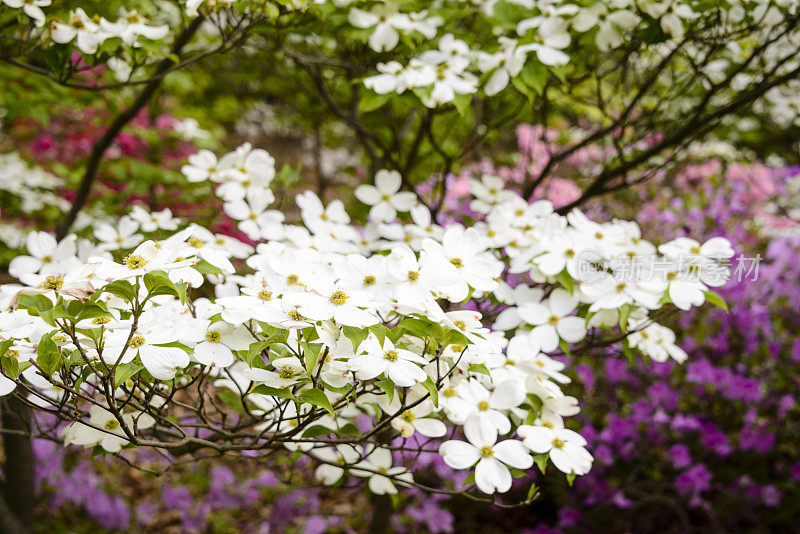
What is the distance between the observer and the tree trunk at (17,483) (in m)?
2.18

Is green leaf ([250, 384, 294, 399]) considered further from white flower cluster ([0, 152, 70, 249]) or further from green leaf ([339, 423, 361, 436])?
white flower cluster ([0, 152, 70, 249])

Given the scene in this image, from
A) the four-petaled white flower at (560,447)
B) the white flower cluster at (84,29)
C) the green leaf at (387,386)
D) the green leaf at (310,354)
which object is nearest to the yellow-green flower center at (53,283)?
the green leaf at (310,354)

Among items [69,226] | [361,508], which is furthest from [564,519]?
[69,226]

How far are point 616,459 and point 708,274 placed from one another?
159 centimetres

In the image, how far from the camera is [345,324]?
2.88ft

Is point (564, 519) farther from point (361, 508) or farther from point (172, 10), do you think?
point (172, 10)

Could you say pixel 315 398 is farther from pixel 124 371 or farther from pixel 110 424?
pixel 110 424

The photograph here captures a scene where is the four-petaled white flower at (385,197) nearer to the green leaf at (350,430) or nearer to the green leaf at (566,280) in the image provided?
the green leaf at (566,280)

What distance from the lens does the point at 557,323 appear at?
1349 mm

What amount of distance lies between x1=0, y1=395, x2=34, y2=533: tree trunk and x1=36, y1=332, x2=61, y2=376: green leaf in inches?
59.6

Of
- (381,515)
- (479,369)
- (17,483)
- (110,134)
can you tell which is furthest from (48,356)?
(17,483)

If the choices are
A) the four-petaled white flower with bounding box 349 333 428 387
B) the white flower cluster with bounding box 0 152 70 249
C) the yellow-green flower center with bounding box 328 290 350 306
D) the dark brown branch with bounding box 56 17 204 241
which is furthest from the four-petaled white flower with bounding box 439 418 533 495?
the white flower cluster with bounding box 0 152 70 249

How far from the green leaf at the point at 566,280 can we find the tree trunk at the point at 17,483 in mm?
1907

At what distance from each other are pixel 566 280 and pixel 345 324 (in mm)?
638
